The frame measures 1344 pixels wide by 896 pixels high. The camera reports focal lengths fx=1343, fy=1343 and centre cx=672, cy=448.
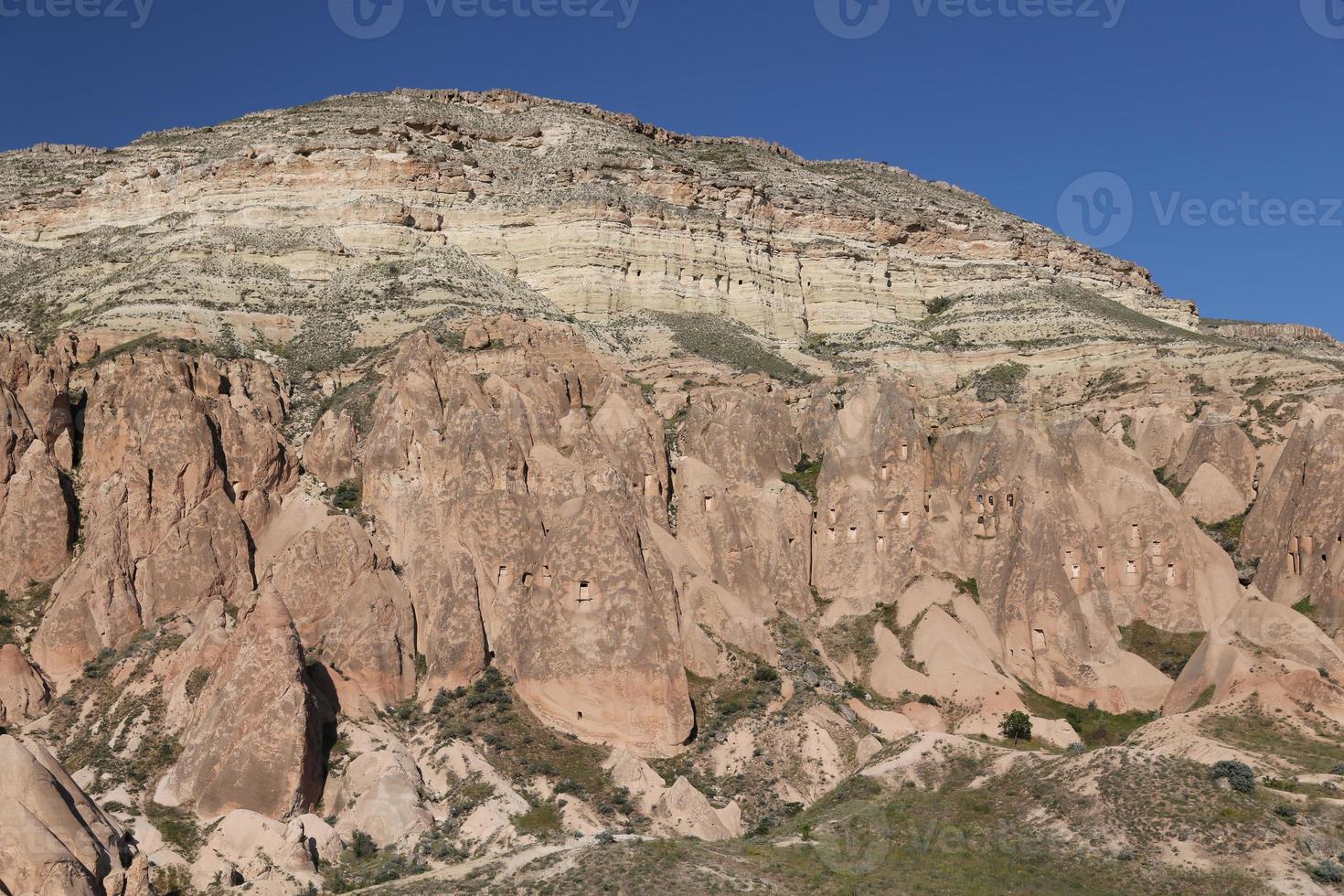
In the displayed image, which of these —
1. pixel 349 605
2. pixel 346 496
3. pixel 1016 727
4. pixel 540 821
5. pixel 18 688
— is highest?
pixel 346 496

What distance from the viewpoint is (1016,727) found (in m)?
52.5

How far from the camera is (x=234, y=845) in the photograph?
41.5 m

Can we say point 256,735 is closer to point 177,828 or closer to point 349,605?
point 177,828

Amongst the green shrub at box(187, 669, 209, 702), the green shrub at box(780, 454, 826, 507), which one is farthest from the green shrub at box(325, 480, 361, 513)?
the green shrub at box(780, 454, 826, 507)

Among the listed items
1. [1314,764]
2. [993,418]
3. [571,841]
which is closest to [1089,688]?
[1314,764]

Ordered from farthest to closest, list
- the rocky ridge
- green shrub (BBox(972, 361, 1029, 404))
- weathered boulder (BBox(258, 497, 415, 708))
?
green shrub (BBox(972, 361, 1029, 404)), weathered boulder (BBox(258, 497, 415, 708)), the rocky ridge

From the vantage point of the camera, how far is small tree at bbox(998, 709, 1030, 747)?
52.4 metres

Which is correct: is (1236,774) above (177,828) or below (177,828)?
above

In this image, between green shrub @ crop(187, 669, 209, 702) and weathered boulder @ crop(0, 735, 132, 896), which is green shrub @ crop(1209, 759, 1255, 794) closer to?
weathered boulder @ crop(0, 735, 132, 896)

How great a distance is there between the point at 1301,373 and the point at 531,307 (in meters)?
50.4

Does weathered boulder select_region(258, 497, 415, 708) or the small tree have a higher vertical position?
weathered boulder select_region(258, 497, 415, 708)

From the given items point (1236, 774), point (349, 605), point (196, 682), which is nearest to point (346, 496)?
point (349, 605)

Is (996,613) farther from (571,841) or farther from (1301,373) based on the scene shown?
(1301,373)

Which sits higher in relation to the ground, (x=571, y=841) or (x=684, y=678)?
(x=684, y=678)
